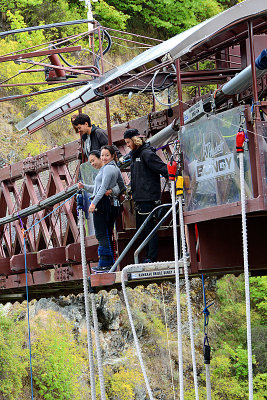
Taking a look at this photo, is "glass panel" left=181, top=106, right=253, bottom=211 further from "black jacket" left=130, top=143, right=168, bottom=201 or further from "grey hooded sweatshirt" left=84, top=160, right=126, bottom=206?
"grey hooded sweatshirt" left=84, top=160, right=126, bottom=206

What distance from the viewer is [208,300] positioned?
33656mm

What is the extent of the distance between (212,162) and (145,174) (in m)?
1.29

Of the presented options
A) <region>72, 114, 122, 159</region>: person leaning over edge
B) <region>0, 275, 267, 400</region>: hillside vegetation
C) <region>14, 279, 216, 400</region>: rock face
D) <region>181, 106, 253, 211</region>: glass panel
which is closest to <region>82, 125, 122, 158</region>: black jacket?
<region>72, 114, 122, 159</region>: person leaning over edge

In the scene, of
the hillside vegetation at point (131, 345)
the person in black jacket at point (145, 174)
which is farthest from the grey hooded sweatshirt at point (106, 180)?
the hillside vegetation at point (131, 345)

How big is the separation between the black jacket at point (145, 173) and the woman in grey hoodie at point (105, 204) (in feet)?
0.79

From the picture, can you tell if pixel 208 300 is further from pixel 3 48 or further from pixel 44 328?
pixel 3 48

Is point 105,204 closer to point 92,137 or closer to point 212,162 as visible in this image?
point 92,137

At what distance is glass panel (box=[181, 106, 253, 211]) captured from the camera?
8.65m

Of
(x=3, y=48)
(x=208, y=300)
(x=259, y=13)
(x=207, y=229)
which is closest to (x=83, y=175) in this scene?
(x=207, y=229)

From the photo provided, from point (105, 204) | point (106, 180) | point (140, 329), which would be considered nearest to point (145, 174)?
point (106, 180)

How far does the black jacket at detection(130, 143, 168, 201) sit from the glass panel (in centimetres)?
54

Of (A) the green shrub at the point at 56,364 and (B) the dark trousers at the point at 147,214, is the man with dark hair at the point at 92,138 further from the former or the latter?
(A) the green shrub at the point at 56,364

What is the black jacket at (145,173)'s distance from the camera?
998 centimetres

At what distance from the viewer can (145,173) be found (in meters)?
10.1
